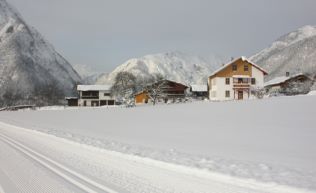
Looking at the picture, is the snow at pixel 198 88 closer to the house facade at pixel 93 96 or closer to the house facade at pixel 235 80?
the house facade at pixel 93 96

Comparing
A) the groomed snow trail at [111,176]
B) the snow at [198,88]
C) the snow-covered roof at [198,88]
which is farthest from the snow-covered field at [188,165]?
the snow-covered roof at [198,88]

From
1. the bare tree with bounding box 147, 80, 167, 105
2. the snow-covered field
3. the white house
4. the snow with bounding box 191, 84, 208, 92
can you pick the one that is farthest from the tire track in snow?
the snow with bounding box 191, 84, 208, 92

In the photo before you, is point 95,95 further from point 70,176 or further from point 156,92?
point 70,176

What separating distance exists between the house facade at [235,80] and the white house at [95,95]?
57.2 meters

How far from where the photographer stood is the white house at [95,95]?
122250 mm

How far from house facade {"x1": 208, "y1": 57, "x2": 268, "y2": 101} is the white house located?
188 feet

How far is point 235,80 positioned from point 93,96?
61.7 metres

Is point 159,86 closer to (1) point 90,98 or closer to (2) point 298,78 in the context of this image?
(2) point 298,78

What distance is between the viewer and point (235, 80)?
236 feet

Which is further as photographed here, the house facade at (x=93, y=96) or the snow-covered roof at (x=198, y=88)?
the snow-covered roof at (x=198, y=88)

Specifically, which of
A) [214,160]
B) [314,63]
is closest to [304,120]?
[214,160]

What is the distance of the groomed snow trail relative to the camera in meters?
8.47

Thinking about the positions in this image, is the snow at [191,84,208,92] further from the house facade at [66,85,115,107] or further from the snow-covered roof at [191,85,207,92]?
the house facade at [66,85,115,107]

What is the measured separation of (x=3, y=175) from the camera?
10.5 m
